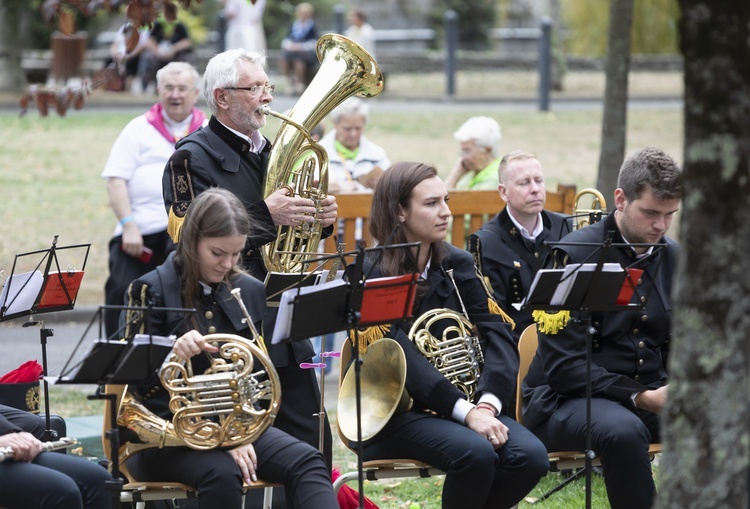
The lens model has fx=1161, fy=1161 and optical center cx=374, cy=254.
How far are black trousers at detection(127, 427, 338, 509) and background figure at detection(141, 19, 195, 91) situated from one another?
42.7ft

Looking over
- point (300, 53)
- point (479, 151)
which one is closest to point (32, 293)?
point (479, 151)

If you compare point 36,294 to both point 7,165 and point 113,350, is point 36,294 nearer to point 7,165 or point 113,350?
point 113,350

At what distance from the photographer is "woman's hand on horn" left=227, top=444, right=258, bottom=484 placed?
405 centimetres

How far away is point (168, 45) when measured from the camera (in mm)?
17328

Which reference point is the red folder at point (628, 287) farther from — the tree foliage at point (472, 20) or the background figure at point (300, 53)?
the tree foliage at point (472, 20)

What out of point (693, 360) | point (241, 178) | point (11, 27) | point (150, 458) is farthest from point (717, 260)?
point (11, 27)

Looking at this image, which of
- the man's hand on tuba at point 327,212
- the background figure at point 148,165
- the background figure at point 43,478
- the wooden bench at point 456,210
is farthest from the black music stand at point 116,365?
the wooden bench at point 456,210

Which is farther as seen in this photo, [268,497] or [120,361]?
[268,497]

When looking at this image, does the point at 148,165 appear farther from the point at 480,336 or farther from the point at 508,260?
the point at 480,336

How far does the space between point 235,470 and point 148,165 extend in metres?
3.41

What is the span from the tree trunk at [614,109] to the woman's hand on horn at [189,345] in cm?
575

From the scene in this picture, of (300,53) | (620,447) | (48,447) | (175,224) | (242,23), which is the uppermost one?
(242,23)

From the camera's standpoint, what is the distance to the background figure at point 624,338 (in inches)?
183

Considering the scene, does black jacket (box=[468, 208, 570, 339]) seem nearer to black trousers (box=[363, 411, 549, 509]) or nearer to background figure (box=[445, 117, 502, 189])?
black trousers (box=[363, 411, 549, 509])
